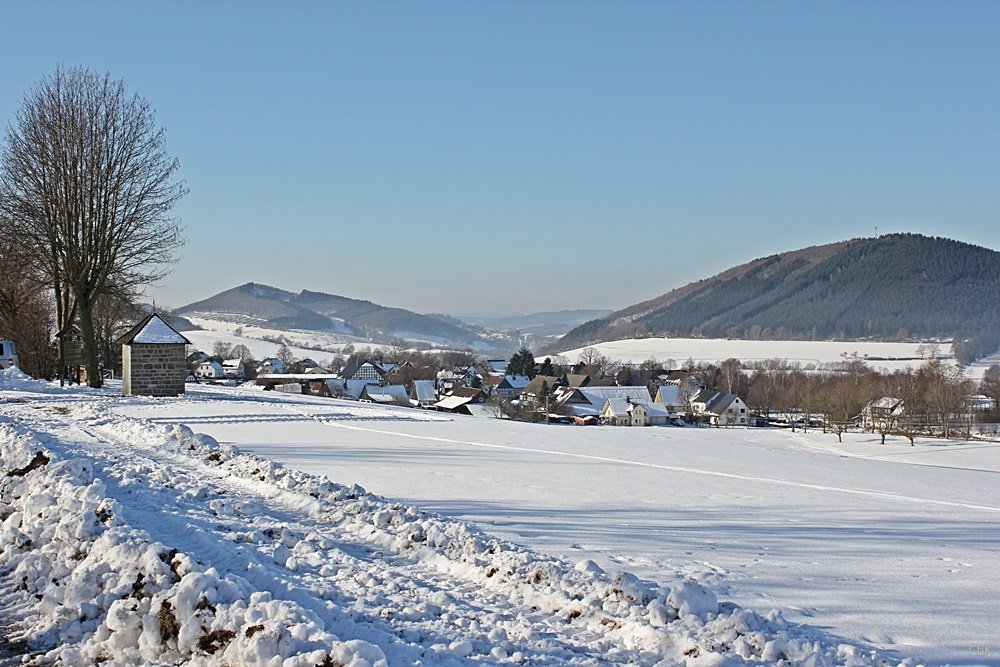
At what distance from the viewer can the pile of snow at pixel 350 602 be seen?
4383 mm

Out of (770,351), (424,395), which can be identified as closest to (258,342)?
(424,395)

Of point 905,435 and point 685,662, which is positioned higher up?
point 685,662

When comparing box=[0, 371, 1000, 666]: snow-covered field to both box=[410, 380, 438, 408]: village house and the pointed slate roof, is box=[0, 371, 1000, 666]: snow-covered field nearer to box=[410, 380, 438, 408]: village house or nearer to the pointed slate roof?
the pointed slate roof

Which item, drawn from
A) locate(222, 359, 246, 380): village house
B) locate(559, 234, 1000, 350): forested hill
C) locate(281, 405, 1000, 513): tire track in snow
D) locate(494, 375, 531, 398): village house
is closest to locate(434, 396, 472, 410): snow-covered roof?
locate(494, 375, 531, 398): village house

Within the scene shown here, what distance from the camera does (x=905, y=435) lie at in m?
37.1

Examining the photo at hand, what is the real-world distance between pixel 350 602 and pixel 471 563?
111cm

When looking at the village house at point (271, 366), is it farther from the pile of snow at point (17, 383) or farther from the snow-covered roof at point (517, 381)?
the pile of snow at point (17, 383)

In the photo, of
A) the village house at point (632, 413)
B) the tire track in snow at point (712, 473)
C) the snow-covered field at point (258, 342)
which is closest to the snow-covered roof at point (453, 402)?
the village house at point (632, 413)

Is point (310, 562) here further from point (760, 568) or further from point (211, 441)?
point (211, 441)

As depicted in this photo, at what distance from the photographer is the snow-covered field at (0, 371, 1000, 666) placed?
4527 mm

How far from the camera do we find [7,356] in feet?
109

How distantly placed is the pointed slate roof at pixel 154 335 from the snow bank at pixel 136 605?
20636 millimetres

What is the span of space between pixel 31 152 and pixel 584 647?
30749 millimetres

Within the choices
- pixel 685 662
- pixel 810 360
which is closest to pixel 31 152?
pixel 685 662
